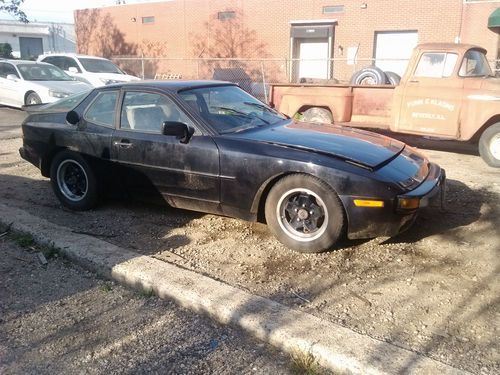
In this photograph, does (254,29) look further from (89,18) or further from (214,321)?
(214,321)

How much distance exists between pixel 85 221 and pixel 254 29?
2222 cm

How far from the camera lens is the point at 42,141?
221 inches

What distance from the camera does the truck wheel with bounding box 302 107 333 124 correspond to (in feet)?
30.4

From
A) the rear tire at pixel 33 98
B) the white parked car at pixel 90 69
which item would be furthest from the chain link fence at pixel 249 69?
the rear tire at pixel 33 98

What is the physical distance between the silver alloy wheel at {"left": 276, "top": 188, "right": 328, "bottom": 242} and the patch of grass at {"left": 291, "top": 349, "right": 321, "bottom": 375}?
137cm

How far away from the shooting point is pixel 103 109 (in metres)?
5.26

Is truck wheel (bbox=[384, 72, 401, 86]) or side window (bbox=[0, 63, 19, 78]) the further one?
side window (bbox=[0, 63, 19, 78])

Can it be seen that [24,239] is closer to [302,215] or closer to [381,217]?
[302,215]

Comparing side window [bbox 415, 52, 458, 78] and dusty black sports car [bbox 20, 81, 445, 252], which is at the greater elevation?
side window [bbox 415, 52, 458, 78]

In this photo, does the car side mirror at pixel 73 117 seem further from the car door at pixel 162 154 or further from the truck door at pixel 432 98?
the truck door at pixel 432 98

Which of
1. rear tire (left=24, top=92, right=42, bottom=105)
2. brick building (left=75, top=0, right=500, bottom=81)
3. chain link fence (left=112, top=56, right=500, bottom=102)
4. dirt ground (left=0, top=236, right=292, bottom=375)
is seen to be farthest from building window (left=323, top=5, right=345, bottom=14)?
dirt ground (left=0, top=236, right=292, bottom=375)

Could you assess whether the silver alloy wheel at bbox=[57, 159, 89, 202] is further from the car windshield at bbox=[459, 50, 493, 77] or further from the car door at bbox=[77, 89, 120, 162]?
the car windshield at bbox=[459, 50, 493, 77]

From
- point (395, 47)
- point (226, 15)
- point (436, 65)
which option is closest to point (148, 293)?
point (436, 65)

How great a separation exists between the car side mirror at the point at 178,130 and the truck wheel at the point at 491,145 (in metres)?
5.20
